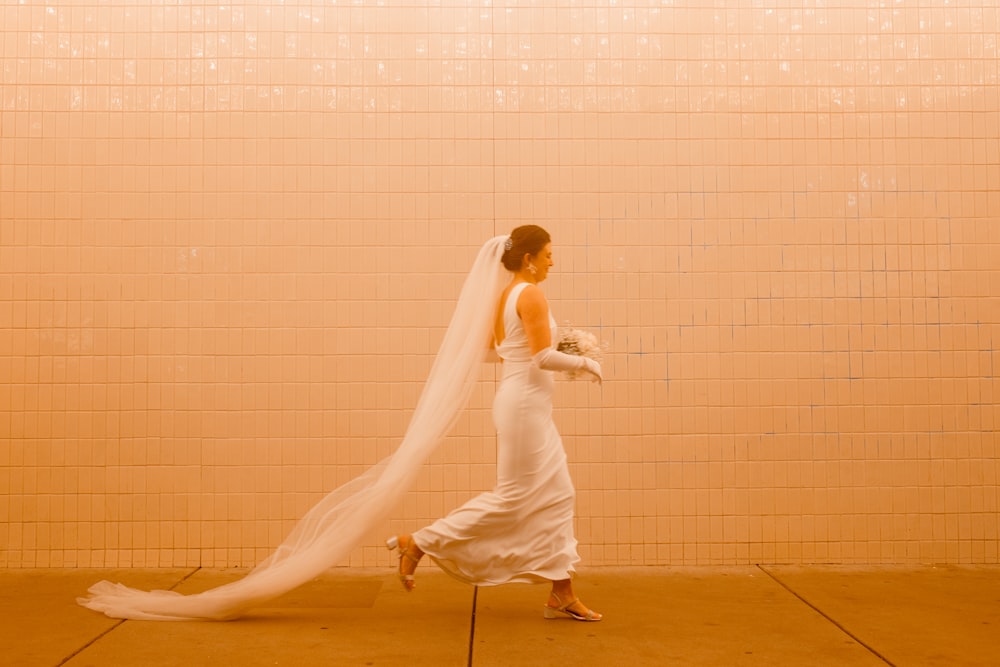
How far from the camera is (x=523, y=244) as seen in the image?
167 inches

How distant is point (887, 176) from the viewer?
5395 millimetres

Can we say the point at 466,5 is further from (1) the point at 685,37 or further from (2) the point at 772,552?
(2) the point at 772,552

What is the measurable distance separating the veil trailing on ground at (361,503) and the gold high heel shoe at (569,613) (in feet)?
2.79

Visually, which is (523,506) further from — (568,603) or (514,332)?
(514,332)

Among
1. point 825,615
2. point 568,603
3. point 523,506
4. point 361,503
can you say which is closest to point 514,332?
point 523,506

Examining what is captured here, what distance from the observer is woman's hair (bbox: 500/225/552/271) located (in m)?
4.23

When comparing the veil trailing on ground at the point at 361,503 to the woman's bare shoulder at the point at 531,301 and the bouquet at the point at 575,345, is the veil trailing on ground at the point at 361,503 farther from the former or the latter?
the bouquet at the point at 575,345

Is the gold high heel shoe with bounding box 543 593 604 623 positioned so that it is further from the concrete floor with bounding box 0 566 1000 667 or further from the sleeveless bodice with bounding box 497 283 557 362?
the sleeveless bodice with bounding box 497 283 557 362

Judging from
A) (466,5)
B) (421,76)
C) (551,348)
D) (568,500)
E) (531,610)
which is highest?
(466,5)

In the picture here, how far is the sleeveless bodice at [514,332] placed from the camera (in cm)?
417

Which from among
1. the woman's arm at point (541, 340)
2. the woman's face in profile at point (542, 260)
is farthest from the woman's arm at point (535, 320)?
the woman's face in profile at point (542, 260)

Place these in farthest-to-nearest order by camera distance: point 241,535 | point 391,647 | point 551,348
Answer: point 241,535
point 551,348
point 391,647

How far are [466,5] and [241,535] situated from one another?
10.9ft

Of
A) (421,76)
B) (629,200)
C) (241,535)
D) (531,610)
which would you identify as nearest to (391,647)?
(531,610)
